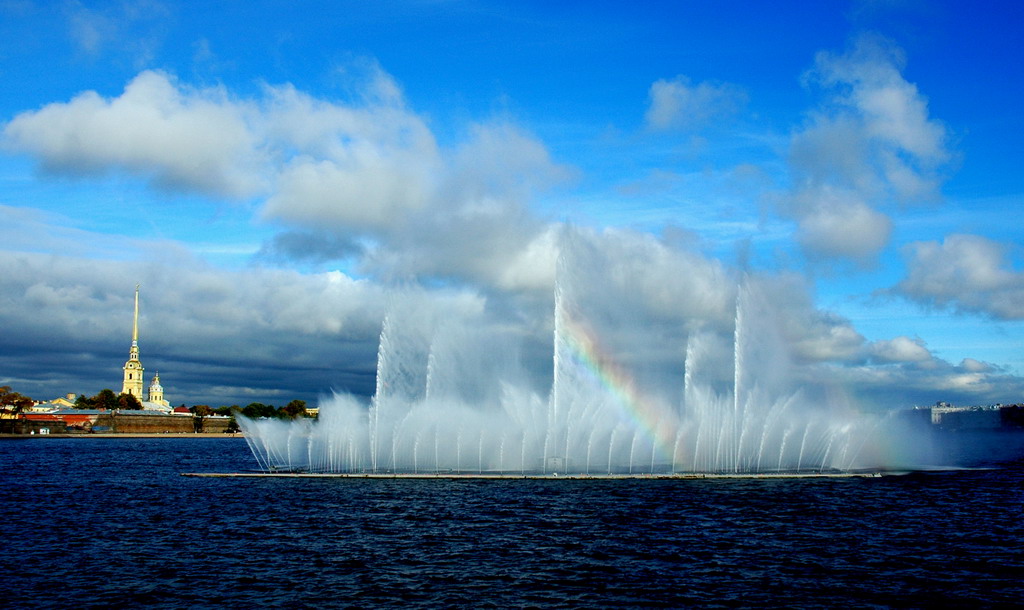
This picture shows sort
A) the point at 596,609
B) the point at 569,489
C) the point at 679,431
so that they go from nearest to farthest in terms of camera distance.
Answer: the point at 596,609, the point at 569,489, the point at 679,431

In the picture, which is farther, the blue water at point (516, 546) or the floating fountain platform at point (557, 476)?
the floating fountain platform at point (557, 476)

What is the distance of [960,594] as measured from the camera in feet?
118

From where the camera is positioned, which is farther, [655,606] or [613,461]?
[613,461]

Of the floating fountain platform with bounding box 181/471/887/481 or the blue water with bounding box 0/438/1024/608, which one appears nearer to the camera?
the blue water with bounding box 0/438/1024/608

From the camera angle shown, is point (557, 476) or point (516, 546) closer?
point (516, 546)

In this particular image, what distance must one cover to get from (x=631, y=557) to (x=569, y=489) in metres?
33.4

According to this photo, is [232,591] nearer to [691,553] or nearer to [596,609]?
[596,609]

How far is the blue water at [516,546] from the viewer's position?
35781 mm

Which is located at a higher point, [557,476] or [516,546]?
[516,546]

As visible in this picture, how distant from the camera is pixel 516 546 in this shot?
1836 inches

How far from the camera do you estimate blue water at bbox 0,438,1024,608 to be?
3578cm

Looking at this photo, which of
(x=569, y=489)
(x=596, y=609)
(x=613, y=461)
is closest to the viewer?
(x=596, y=609)

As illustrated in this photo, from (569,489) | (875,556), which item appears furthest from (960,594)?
(569,489)

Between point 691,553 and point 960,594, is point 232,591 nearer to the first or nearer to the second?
point 691,553
